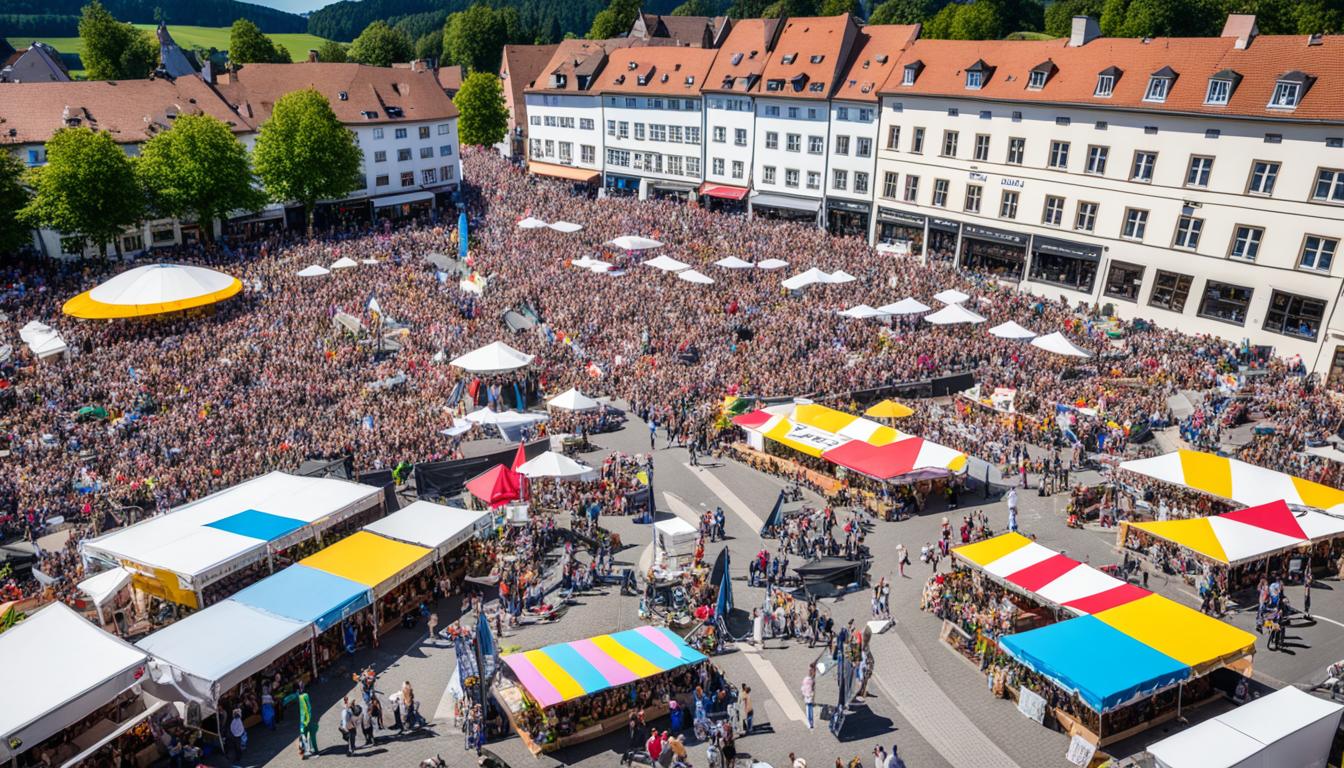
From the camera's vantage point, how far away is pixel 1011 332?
37.2 meters

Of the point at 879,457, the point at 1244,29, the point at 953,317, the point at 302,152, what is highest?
the point at 1244,29

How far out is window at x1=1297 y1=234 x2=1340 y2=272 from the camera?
3619cm

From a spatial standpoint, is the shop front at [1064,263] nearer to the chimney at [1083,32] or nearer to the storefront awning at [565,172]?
the chimney at [1083,32]

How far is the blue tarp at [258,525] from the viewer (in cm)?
2067

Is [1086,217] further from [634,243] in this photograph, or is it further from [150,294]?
[150,294]

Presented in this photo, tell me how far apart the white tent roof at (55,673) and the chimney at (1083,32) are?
50.3 metres

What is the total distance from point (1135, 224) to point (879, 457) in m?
25.8

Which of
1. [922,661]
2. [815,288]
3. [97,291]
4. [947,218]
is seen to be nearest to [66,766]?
[922,661]

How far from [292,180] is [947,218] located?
132 feet

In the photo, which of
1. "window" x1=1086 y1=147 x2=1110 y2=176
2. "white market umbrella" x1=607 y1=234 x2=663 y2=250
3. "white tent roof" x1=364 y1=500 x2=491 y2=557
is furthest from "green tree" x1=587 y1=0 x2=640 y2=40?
"white tent roof" x1=364 y1=500 x2=491 y2=557

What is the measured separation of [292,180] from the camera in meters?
54.5

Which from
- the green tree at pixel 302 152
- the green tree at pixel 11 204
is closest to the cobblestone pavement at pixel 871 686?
the green tree at pixel 11 204

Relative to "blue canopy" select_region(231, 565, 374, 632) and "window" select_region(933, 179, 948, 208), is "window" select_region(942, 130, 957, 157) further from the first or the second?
"blue canopy" select_region(231, 565, 374, 632)

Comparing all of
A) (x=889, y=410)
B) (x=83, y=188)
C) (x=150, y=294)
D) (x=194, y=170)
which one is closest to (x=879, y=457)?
(x=889, y=410)
